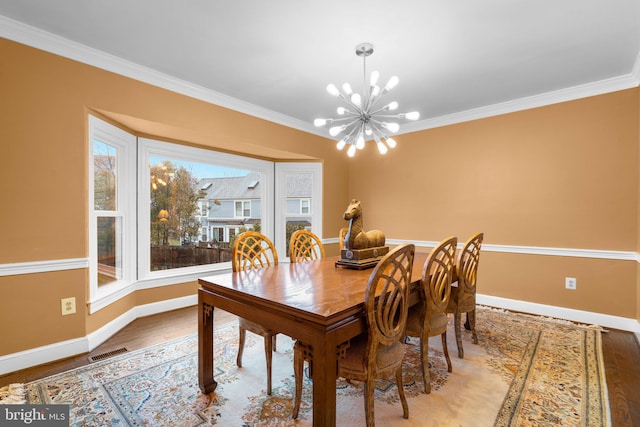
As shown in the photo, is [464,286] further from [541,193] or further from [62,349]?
[62,349]

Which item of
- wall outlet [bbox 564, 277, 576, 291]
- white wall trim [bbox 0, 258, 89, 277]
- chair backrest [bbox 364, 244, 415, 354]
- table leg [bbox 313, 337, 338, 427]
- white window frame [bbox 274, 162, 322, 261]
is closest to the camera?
table leg [bbox 313, 337, 338, 427]

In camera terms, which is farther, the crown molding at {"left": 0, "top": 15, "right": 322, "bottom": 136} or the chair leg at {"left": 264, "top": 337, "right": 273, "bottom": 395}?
the crown molding at {"left": 0, "top": 15, "right": 322, "bottom": 136}

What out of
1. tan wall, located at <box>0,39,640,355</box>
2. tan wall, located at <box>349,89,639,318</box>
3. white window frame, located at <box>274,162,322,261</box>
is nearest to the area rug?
tan wall, located at <box>0,39,640,355</box>

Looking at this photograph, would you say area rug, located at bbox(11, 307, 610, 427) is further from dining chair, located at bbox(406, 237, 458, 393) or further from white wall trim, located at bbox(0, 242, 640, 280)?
white wall trim, located at bbox(0, 242, 640, 280)

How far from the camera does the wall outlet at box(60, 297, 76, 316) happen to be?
2350 millimetres

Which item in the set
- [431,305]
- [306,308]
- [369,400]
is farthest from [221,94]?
[369,400]

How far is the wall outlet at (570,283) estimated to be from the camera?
3180mm

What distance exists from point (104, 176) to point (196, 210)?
1.11 meters

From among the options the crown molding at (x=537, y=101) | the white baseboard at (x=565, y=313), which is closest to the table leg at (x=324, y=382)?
the white baseboard at (x=565, y=313)

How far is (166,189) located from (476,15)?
3403 mm

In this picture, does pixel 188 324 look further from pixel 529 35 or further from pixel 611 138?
pixel 611 138

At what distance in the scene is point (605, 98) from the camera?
3025mm

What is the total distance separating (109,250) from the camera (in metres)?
2.97

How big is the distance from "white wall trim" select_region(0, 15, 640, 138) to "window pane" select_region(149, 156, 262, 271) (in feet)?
2.99
